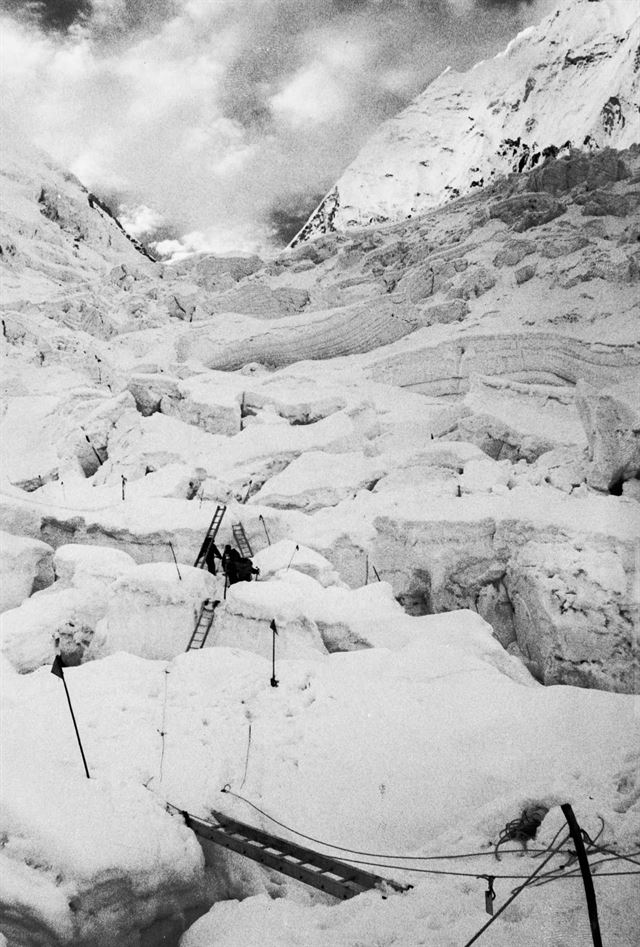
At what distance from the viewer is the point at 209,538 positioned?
10.3 meters

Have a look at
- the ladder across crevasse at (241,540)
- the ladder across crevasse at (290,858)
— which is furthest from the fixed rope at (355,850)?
the ladder across crevasse at (241,540)

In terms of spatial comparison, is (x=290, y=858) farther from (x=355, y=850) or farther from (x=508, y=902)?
(x=508, y=902)

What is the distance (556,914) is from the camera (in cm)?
273

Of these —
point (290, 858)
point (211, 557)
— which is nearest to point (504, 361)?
point (211, 557)

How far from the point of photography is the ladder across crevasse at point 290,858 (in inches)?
141

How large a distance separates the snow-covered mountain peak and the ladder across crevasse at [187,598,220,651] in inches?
1755

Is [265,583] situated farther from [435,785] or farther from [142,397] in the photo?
[142,397]

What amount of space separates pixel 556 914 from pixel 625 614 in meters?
5.39

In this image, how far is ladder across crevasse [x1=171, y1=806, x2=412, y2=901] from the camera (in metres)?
3.59

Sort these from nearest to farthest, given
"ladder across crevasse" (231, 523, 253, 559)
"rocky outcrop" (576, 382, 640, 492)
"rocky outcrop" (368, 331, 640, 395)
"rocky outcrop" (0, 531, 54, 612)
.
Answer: "rocky outcrop" (576, 382, 640, 492), "rocky outcrop" (0, 531, 54, 612), "ladder across crevasse" (231, 523, 253, 559), "rocky outcrop" (368, 331, 640, 395)

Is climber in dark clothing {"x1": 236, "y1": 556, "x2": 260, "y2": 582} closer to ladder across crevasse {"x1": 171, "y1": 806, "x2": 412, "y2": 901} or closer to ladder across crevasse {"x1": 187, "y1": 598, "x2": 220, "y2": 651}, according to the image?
ladder across crevasse {"x1": 187, "y1": 598, "x2": 220, "y2": 651}

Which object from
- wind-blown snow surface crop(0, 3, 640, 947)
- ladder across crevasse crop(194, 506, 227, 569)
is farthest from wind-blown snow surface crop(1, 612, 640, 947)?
ladder across crevasse crop(194, 506, 227, 569)

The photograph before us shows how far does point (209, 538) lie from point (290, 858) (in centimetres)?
678

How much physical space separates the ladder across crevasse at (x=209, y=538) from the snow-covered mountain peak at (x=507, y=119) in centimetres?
4229
